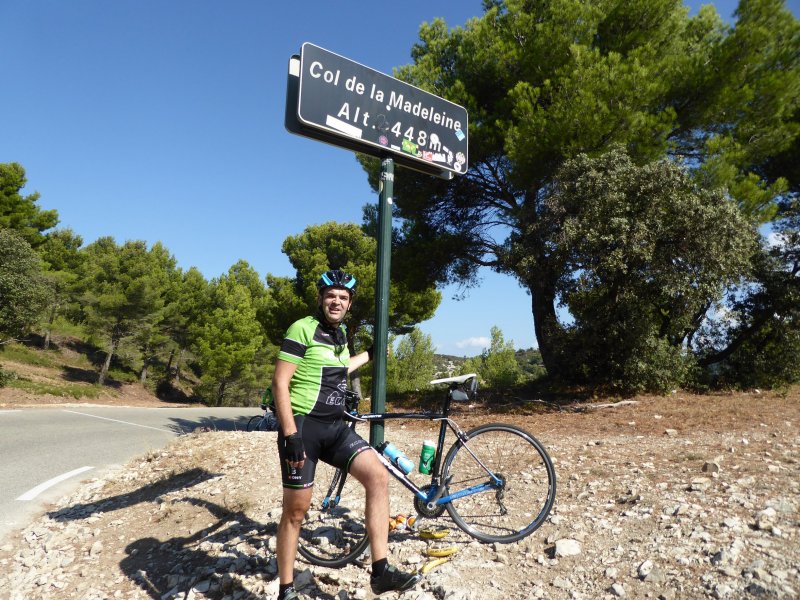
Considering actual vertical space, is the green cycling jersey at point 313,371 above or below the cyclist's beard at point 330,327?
below

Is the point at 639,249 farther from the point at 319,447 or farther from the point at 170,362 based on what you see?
the point at 170,362

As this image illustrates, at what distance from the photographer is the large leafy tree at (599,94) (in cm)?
1140

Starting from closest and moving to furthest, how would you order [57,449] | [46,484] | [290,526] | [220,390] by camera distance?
1. [290,526]
2. [46,484]
3. [57,449]
4. [220,390]

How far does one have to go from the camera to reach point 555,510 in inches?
150

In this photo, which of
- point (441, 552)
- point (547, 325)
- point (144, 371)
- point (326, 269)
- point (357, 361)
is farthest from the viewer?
point (144, 371)

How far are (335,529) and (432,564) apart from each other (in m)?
1.01

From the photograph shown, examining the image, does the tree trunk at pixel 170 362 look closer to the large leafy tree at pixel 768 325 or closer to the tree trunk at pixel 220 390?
the tree trunk at pixel 220 390

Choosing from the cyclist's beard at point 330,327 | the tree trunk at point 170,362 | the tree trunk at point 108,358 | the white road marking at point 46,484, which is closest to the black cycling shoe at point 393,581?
the cyclist's beard at point 330,327

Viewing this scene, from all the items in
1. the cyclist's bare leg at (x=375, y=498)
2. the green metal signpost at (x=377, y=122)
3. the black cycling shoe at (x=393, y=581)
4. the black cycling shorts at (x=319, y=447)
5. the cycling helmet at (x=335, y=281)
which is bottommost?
the black cycling shoe at (x=393, y=581)

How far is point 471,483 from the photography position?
139 inches

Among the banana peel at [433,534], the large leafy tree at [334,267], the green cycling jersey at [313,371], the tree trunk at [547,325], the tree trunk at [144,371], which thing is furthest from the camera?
the tree trunk at [144,371]

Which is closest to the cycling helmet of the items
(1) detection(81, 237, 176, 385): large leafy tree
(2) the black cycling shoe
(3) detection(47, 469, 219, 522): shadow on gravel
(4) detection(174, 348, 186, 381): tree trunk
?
(2) the black cycling shoe

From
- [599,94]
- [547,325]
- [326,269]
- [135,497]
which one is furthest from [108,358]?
[599,94]

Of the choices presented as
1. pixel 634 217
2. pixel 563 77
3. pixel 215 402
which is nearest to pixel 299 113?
pixel 634 217
